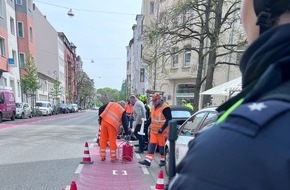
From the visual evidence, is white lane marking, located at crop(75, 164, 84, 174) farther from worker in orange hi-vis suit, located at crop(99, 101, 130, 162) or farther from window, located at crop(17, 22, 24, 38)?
window, located at crop(17, 22, 24, 38)

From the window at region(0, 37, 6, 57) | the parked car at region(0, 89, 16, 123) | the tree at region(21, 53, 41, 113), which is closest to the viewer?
the parked car at region(0, 89, 16, 123)

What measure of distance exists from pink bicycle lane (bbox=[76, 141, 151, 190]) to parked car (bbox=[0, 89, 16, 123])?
1445 centimetres

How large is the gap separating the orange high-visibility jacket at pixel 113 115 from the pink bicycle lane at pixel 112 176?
43.3 inches

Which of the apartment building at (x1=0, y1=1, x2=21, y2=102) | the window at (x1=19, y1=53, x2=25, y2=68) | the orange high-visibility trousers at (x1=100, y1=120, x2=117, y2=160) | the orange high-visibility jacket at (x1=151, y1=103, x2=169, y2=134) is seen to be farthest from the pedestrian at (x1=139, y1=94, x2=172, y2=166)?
the window at (x1=19, y1=53, x2=25, y2=68)

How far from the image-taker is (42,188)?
5250mm

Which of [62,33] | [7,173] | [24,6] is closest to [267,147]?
[7,173]

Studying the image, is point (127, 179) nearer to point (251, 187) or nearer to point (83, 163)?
point (83, 163)

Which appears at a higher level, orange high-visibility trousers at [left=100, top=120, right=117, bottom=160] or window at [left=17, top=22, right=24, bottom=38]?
window at [left=17, top=22, right=24, bottom=38]

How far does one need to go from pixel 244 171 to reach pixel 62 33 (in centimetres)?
6891

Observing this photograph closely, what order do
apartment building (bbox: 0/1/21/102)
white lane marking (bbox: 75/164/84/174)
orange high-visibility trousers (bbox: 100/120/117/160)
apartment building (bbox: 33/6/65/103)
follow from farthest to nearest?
apartment building (bbox: 33/6/65/103) < apartment building (bbox: 0/1/21/102) < orange high-visibility trousers (bbox: 100/120/117/160) < white lane marking (bbox: 75/164/84/174)

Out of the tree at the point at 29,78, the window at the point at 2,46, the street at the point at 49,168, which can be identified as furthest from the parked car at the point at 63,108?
the street at the point at 49,168

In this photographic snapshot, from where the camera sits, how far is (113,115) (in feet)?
25.7

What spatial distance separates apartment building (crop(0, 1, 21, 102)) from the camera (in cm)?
2659

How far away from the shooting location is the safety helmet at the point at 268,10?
2.46 feet
